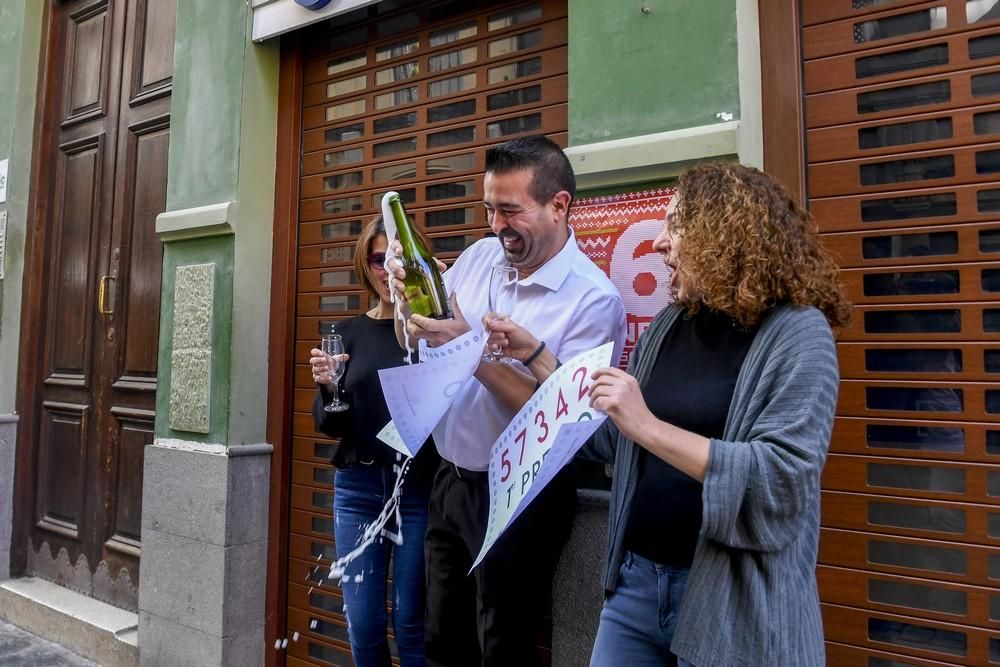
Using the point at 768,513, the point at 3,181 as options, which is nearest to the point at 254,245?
the point at 3,181

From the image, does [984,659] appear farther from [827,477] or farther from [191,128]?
[191,128]

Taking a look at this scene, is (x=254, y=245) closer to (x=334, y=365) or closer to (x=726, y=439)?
(x=334, y=365)

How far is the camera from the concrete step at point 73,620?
183 inches

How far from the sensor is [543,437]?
73.7 inches

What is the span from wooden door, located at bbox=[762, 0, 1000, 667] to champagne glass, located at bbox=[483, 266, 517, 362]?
110 centimetres

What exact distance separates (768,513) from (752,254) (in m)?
0.57

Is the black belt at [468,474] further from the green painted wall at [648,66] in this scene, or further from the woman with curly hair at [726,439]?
the green painted wall at [648,66]

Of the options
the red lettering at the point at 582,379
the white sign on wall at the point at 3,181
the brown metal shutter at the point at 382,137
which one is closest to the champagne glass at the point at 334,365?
the brown metal shutter at the point at 382,137

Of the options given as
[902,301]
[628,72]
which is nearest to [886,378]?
[902,301]

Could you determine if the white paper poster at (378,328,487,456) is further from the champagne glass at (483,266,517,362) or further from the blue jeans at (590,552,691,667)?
the blue jeans at (590,552,691,667)

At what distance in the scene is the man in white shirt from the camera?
2324 millimetres

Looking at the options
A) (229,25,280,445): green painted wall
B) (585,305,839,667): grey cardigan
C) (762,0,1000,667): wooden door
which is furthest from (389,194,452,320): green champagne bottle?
(229,25,280,445): green painted wall

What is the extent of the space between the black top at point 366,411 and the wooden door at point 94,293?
97.0 inches

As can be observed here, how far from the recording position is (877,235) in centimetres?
249
